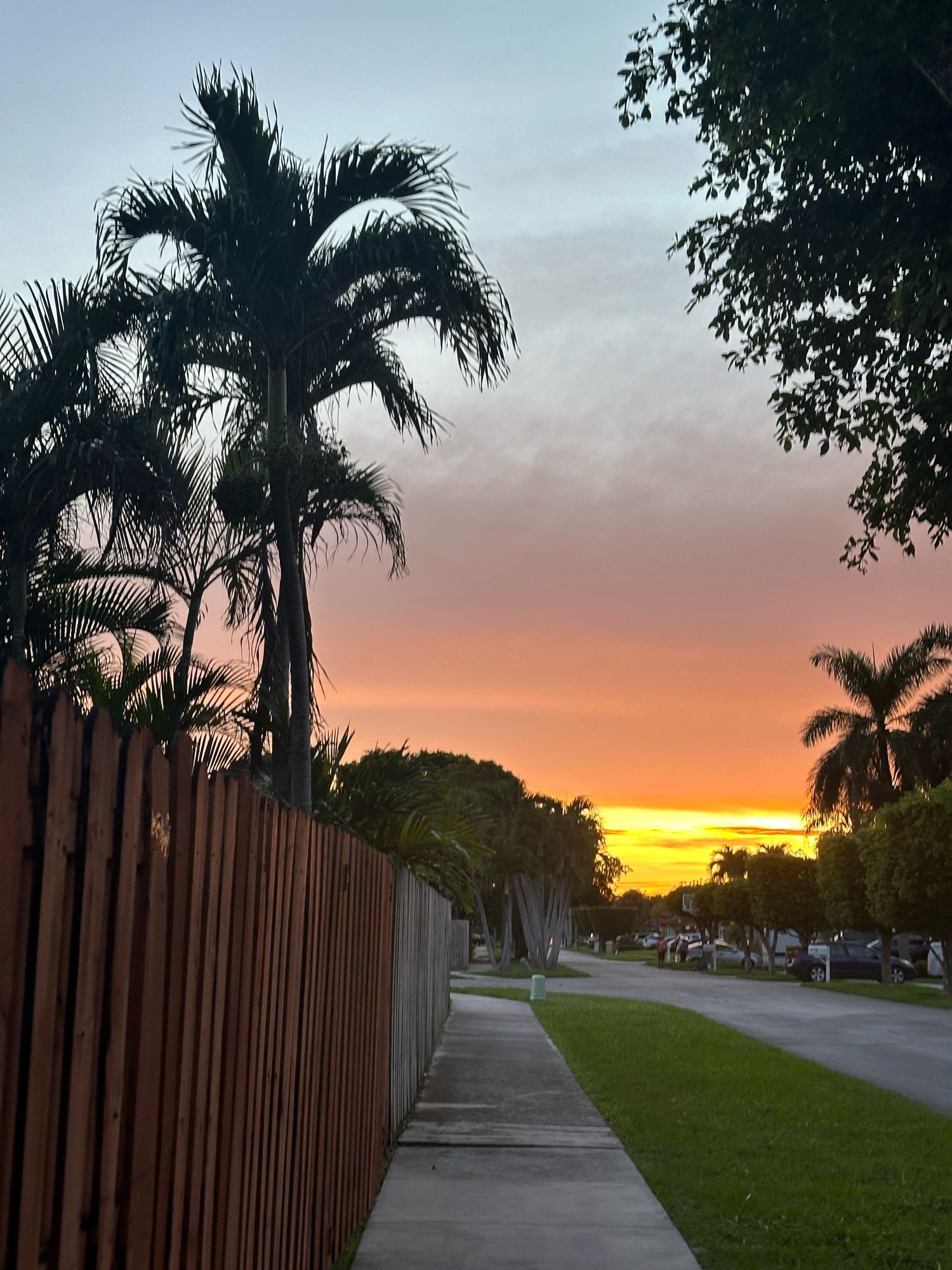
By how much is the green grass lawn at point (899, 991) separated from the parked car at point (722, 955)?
17.0 meters

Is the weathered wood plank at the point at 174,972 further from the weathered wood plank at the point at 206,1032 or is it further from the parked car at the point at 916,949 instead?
the parked car at the point at 916,949

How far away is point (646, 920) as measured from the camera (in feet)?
640

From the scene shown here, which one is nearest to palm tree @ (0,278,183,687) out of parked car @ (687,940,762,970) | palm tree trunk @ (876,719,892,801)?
palm tree trunk @ (876,719,892,801)

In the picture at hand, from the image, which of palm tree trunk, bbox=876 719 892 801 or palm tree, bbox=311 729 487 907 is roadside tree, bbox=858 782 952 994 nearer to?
palm tree trunk, bbox=876 719 892 801

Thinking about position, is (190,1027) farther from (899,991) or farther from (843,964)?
(843,964)

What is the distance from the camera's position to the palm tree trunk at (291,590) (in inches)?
454

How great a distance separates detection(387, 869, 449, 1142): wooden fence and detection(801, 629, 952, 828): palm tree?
3362 centimetres

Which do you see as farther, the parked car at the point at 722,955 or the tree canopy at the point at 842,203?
the parked car at the point at 722,955

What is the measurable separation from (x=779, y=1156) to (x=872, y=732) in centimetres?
3851

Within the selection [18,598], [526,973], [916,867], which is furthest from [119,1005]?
[526,973]

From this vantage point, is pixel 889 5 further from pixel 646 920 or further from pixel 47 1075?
pixel 646 920

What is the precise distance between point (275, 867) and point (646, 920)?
646 ft

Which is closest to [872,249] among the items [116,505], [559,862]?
[116,505]

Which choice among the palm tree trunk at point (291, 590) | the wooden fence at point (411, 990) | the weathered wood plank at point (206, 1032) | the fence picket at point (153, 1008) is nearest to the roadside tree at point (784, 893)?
the wooden fence at point (411, 990)
